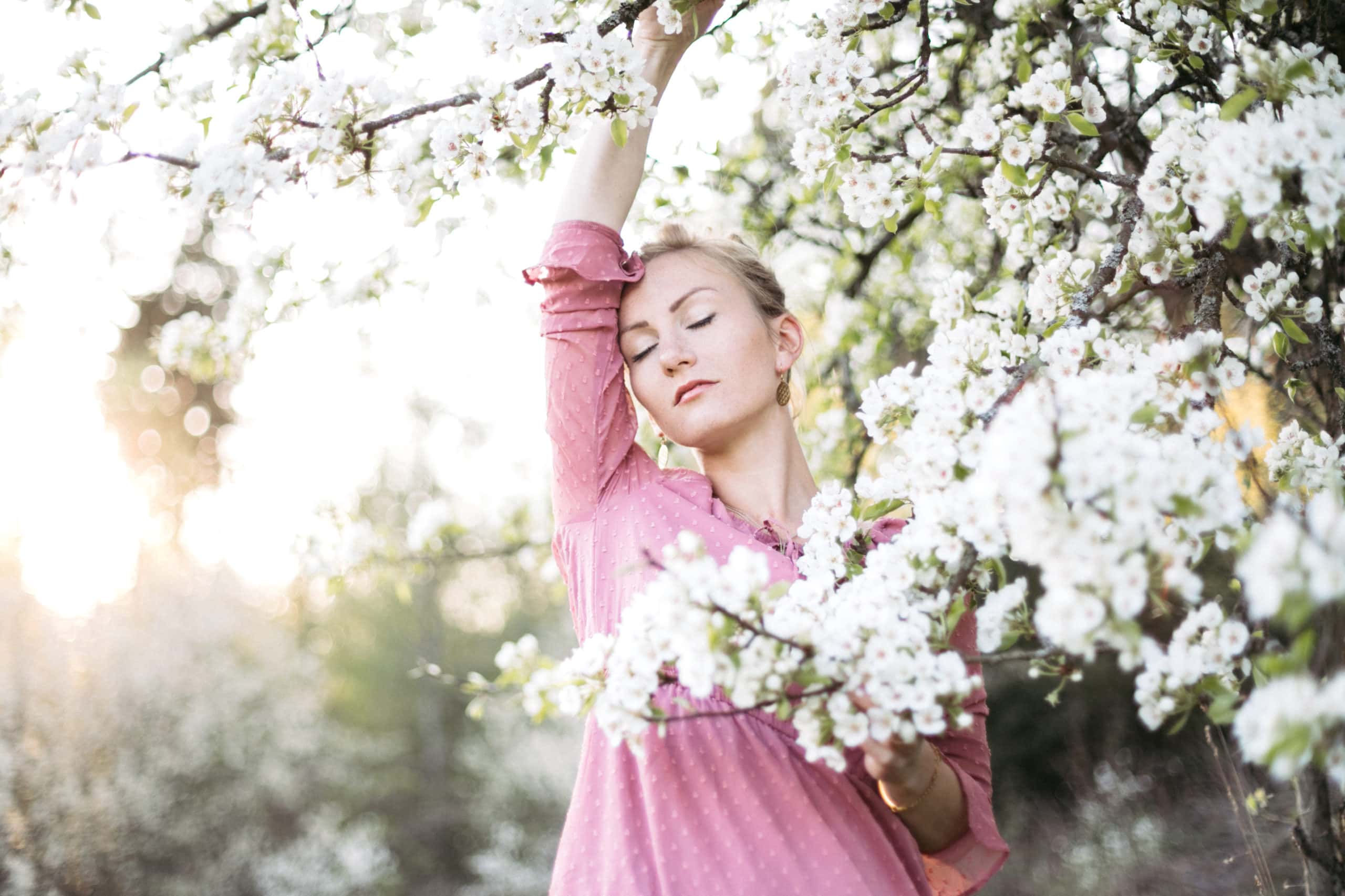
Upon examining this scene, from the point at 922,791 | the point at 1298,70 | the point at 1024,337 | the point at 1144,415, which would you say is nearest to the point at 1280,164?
the point at 1298,70

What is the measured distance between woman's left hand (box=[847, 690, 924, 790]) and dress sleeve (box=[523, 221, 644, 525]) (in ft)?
2.44

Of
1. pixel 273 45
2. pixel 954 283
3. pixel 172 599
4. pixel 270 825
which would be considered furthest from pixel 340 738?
pixel 954 283

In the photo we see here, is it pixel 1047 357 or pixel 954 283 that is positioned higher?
pixel 954 283

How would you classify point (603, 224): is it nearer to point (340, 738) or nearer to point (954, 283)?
point (954, 283)

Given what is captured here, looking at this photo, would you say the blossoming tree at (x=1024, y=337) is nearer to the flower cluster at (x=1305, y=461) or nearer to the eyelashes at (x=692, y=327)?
the flower cluster at (x=1305, y=461)

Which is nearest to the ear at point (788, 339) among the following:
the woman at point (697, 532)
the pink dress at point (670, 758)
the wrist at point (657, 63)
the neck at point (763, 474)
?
the woman at point (697, 532)

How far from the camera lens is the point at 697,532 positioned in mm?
1692

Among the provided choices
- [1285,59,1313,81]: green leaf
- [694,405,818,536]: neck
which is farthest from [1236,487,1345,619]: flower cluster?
[694,405,818,536]: neck

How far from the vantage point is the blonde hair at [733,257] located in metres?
2.04

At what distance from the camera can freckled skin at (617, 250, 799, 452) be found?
1.86m

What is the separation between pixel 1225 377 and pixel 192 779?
28.5ft

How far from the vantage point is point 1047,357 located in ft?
4.21

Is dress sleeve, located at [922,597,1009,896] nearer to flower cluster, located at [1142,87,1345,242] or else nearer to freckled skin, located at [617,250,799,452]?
Result: freckled skin, located at [617,250,799,452]

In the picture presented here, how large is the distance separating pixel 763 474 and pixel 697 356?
0.91ft
